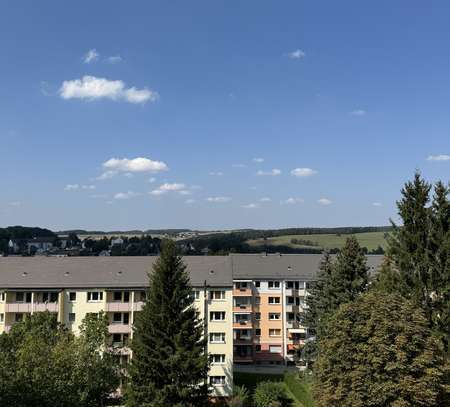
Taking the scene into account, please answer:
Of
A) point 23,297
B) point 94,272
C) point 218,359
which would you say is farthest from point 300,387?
point 23,297

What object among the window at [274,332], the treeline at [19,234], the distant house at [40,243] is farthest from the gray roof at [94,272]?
the distant house at [40,243]

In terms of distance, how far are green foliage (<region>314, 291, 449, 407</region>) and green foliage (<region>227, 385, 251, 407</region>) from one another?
59.8 feet

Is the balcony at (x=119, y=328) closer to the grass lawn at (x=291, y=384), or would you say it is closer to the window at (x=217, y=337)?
the window at (x=217, y=337)

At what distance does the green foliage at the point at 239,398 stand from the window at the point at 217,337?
474 centimetres

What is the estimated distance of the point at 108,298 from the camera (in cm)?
4394

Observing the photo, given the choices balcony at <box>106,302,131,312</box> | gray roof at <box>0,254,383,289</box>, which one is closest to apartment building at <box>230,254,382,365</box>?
gray roof at <box>0,254,383,289</box>

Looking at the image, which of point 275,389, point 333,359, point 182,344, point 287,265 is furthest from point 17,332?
point 287,265

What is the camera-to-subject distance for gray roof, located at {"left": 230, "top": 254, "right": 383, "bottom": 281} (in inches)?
2282

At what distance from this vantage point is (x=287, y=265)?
60562 mm

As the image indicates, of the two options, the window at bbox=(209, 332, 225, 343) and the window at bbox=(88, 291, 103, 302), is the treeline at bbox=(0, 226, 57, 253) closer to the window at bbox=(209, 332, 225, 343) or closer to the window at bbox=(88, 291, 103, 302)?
the window at bbox=(88, 291, 103, 302)

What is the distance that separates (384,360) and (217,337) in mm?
26706

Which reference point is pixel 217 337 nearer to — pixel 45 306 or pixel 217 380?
pixel 217 380

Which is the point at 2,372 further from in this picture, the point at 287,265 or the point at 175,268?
the point at 287,265

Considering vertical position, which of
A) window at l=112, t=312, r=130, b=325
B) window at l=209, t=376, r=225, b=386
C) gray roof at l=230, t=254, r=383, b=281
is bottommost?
window at l=209, t=376, r=225, b=386
